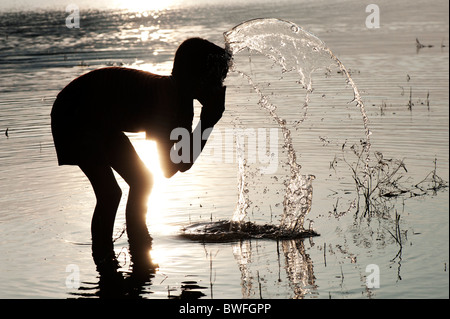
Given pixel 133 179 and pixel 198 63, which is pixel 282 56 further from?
pixel 133 179

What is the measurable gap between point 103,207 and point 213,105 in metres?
1.46

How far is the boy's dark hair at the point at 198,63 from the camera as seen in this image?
631cm

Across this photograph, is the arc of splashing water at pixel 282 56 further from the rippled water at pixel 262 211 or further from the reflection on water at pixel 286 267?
the reflection on water at pixel 286 267

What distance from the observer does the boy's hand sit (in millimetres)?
6363

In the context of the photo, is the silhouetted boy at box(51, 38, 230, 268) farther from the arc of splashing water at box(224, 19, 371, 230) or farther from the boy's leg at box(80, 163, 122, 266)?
the arc of splashing water at box(224, 19, 371, 230)

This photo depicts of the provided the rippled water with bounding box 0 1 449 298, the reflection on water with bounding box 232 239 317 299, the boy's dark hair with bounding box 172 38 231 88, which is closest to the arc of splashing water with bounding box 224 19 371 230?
the rippled water with bounding box 0 1 449 298

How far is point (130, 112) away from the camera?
6.52 meters

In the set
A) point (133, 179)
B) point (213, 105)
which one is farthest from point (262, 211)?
point (213, 105)

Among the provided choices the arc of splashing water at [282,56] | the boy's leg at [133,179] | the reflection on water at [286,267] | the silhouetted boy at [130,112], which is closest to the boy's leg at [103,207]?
the silhouetted boy at [130,112]

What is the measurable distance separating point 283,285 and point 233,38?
284cm

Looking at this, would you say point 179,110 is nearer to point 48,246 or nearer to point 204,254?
point 204,254
